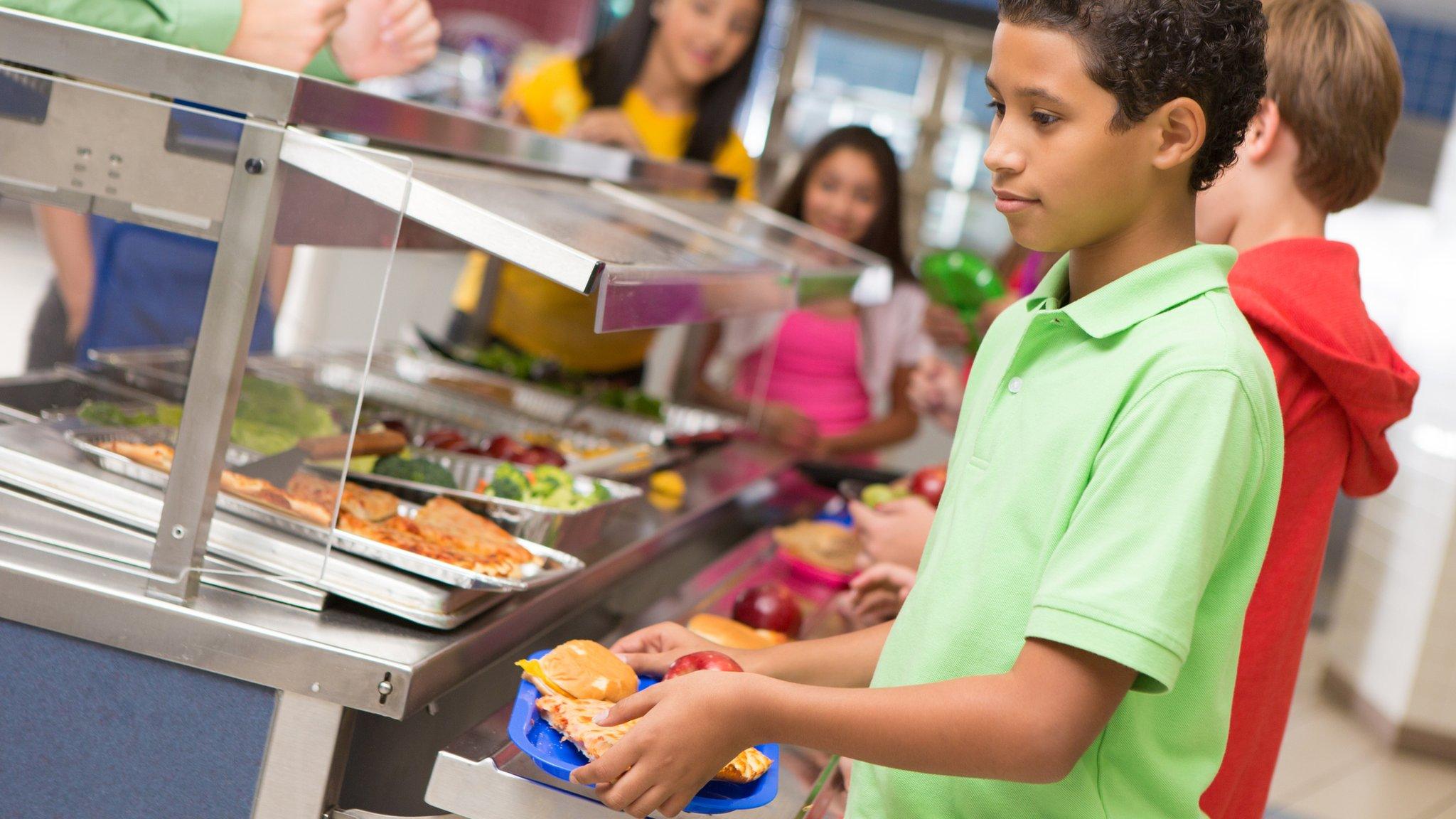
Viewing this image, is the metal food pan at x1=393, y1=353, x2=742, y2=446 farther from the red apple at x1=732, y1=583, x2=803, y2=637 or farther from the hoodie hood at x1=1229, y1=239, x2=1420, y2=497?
the hoodie hood at x1=1229, y1=239, x2=1420, y2=497

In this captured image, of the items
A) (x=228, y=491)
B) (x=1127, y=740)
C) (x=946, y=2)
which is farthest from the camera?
(x=946, y=2)

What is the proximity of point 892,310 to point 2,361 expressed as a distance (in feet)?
8.56

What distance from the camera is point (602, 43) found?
3.58 m

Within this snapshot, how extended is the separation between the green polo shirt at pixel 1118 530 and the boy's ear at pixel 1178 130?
0.09 m

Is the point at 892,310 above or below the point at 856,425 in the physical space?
above

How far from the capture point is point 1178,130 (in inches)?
42.0

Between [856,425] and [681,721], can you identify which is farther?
[856,425]

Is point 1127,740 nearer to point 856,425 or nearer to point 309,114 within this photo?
point 309,114

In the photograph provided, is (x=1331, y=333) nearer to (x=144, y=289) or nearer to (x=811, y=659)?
(x=811, y=659)

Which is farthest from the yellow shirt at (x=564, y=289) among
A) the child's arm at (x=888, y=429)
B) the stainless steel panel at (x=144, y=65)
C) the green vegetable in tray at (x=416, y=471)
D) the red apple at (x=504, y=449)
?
the stainless steel panel at (x=144, y=65)

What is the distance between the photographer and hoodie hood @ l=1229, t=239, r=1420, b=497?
147 cm

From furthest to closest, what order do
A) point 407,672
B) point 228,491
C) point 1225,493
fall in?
1. point 228,491
2. point 407,672
3. point 1225,493

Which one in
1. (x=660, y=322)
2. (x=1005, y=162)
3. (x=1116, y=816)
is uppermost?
(x=1005, y=162)

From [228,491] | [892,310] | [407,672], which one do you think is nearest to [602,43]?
[892,310]
